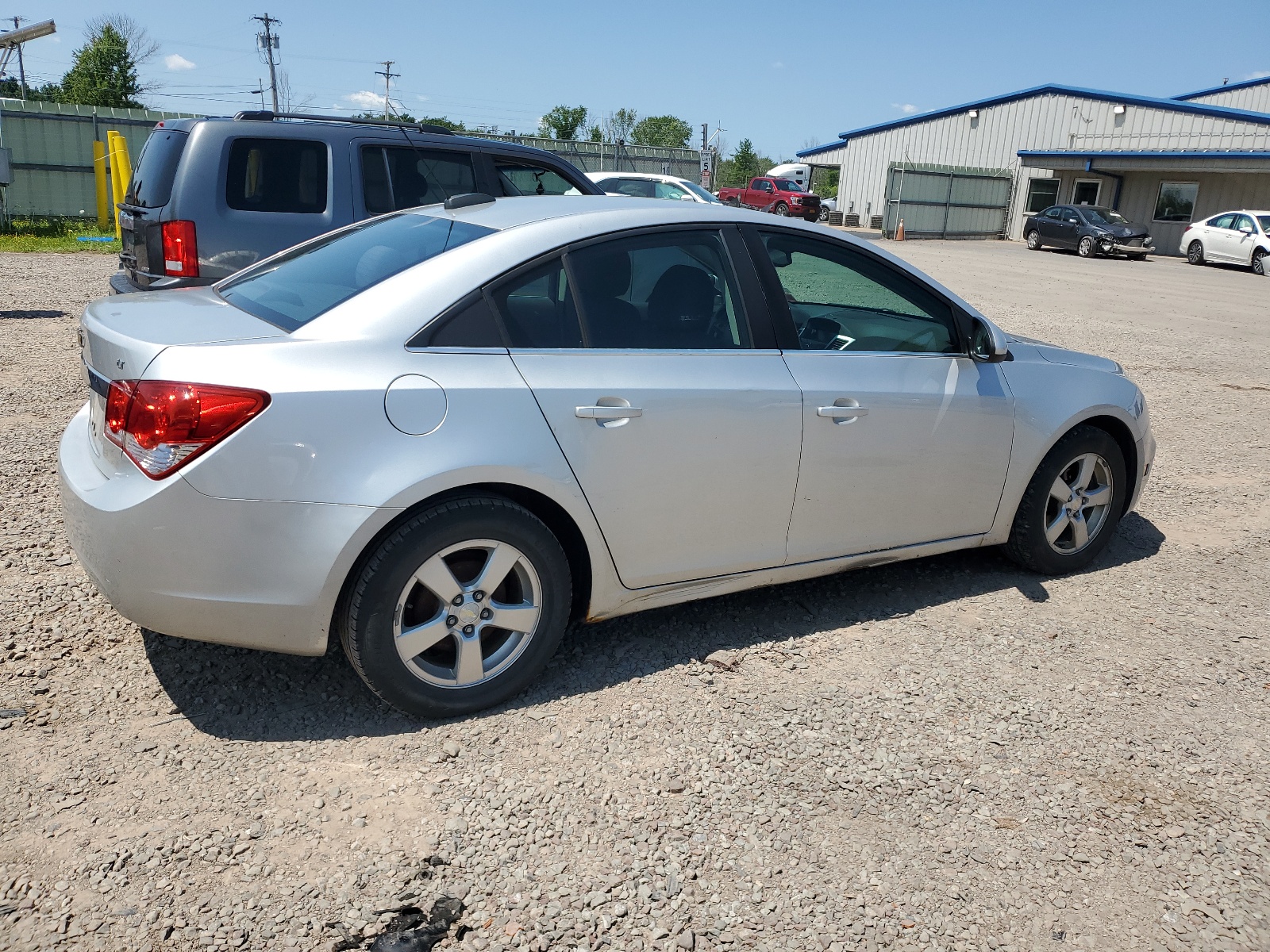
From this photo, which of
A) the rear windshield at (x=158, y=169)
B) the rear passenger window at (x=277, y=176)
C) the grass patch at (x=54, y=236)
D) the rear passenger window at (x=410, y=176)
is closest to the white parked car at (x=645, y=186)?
the rear passenger window at (x=410, y=176)

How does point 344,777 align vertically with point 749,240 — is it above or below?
below

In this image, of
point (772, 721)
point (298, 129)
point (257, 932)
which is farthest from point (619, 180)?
point (257, 932)

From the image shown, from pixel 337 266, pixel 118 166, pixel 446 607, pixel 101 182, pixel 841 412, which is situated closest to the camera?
pixel 446 607

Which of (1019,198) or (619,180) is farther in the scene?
(1019,198)

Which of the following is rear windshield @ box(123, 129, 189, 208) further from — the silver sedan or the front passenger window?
the front passenger window

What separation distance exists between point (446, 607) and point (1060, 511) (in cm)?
292

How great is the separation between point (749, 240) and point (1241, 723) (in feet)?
7.83

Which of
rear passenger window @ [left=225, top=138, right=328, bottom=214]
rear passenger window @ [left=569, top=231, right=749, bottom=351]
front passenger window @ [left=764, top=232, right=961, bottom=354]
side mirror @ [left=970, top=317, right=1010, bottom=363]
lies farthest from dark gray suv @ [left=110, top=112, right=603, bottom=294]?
side mirror @ [left=970, top=317, right=1010, bottom=363]

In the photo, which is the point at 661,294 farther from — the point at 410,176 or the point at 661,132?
the point at 661,132

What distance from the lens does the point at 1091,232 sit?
29906 millimetres

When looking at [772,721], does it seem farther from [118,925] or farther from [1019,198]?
[1019,198]

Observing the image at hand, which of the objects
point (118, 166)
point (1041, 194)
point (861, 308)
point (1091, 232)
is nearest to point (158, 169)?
point (861, 308)

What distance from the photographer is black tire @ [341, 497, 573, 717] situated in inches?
116

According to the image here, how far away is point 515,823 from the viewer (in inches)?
108
